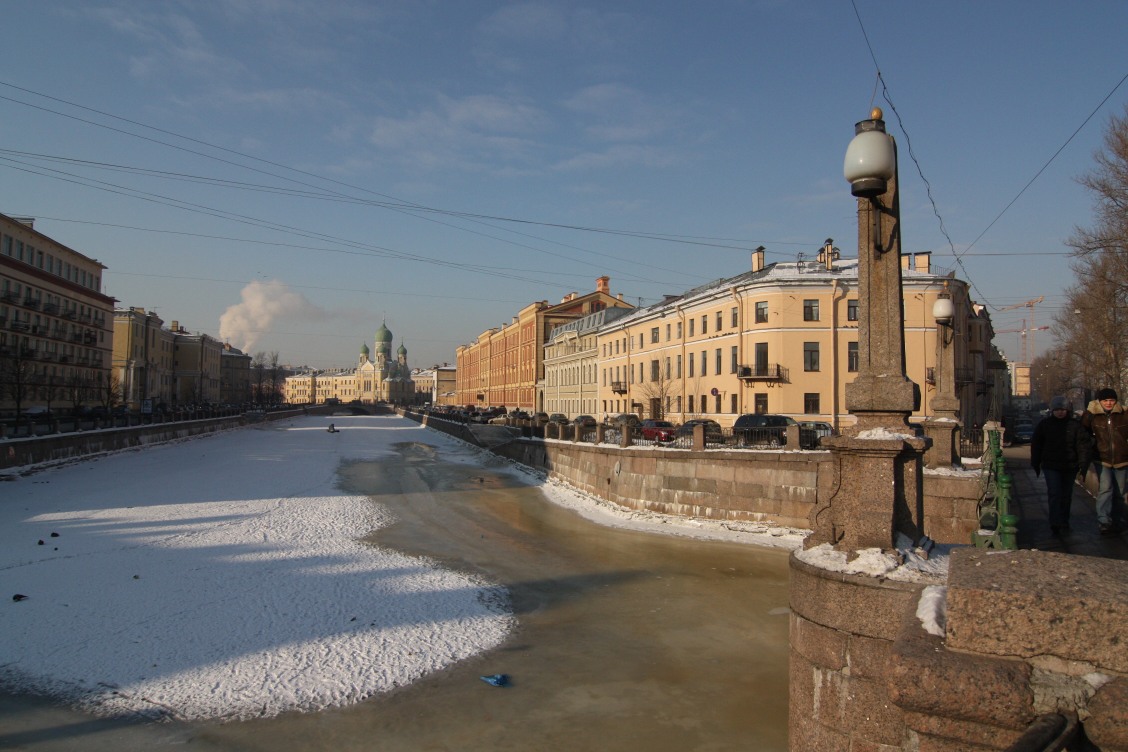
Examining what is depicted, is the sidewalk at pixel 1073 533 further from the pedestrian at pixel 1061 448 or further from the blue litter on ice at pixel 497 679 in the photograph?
the blue litter on ice at pixel 497 679

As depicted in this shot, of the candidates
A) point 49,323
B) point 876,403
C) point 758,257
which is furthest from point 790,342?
point 49,323

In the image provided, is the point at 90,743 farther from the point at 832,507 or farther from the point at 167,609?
the point at 832,507

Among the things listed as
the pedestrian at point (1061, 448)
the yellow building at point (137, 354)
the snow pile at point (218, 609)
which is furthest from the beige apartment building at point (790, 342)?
the yellow building at point (137, 354)

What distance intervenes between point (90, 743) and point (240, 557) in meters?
8.03

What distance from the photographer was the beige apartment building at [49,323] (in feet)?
170

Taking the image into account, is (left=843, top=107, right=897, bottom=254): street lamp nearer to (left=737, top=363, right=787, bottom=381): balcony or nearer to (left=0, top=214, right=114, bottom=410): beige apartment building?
(left=737, top=363, right=787, bottom=381): balcony

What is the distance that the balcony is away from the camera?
121 ft

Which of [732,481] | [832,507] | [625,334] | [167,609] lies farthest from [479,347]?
[832,507]

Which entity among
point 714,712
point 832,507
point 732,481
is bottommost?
point 714,712

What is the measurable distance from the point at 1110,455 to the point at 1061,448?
59 cm

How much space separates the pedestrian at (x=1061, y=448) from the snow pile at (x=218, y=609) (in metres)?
8.28

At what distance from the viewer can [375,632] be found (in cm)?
1128

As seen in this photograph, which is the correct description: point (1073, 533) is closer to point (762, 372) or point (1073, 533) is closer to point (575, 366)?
point (762, 372)

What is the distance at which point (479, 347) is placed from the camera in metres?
119
